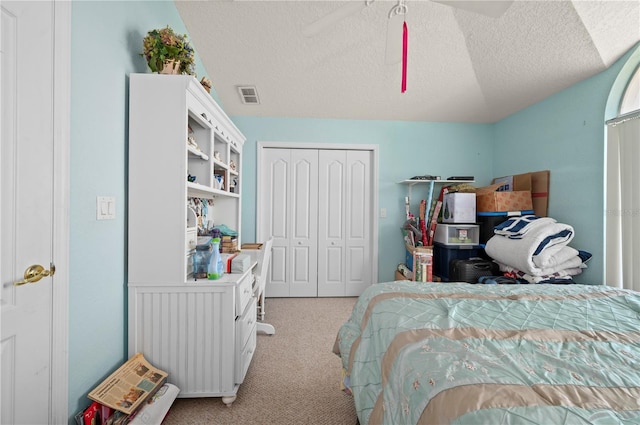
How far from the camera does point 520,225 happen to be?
8.14 ft

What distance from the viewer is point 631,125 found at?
196cm

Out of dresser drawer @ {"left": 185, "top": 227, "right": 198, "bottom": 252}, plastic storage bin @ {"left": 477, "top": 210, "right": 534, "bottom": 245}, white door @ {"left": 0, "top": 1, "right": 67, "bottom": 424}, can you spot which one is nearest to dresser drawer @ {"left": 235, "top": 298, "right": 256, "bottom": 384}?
dresser drawer @ {"left": 185, "top": 227, "right": 198, "bottom": 252}

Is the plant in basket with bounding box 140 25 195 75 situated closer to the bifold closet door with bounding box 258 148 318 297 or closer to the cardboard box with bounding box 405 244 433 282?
the bifold closet door with bounding box 258 148 318 297

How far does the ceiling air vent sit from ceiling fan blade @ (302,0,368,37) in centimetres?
161

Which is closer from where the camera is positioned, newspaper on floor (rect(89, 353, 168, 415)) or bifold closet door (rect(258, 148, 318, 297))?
newspaper on floor (rect(89, 353, 168, 415))

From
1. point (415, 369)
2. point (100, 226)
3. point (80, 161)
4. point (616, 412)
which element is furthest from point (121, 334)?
point (616, 412)

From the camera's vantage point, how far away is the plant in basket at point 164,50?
145 centimetres

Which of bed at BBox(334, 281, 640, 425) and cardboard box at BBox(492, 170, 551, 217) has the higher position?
cardboard box at BBox(492, 170, 551, 217)

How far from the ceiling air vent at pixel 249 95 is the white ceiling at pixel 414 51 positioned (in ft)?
0.24

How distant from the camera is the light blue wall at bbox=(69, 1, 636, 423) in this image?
1.14m

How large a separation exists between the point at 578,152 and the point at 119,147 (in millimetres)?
3593

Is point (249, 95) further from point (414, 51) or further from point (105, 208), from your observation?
point (105, 208)

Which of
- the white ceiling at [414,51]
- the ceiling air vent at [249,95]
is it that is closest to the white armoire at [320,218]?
the ceiling air vent at [249,95]

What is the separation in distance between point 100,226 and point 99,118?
1.72ft
